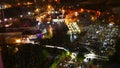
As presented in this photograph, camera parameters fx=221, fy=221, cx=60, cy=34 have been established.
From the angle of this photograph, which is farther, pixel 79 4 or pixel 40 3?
pixel 79 4

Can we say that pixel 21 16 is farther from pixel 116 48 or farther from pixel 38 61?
pixel 116 48

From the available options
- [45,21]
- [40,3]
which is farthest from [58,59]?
[40,3]

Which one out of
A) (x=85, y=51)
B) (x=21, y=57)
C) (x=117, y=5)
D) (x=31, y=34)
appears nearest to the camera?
(x=21, y=57)

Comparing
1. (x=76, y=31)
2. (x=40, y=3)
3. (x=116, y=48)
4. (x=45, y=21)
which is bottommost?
(x=116, y=48)

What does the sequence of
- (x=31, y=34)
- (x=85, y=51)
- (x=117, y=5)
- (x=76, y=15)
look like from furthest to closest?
(x=76, y=15)
(x=117, y=5)
(x=85, y=51)
(x=31, y=34)

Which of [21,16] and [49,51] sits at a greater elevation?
[21,16]

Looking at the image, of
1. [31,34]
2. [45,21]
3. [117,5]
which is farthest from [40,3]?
[117,5]

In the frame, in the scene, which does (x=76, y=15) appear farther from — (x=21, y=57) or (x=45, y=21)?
(x=21, y=57)
